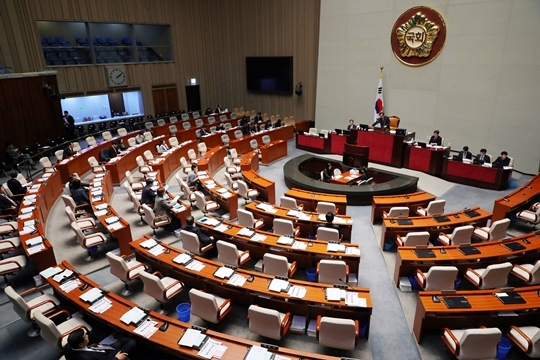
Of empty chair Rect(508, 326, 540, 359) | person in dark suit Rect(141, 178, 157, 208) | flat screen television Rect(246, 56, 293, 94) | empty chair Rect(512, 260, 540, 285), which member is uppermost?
flat screen television Rect(246, 56, 293, 94)

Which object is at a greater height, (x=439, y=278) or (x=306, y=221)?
(x=306, y=221)

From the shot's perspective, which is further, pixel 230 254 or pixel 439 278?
pixel 230 254

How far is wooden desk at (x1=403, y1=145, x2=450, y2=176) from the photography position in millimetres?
13757

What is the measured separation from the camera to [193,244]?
311 inches

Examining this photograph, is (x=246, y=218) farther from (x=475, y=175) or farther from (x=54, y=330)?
(x=475, y=175)

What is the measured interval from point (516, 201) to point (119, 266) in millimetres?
10133

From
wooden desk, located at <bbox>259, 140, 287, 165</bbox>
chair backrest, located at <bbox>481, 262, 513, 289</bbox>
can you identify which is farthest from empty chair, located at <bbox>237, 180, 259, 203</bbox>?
chair backrest, located at <bbox>481, 262, 513, 289</bbox>

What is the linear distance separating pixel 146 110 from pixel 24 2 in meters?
8.23

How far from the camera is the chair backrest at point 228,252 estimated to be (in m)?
7.32

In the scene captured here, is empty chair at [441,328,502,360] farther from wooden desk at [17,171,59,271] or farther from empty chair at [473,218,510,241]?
wooden desk at [17,171,59,271]

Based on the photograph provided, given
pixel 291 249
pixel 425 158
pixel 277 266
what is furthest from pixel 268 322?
pixel 425 158

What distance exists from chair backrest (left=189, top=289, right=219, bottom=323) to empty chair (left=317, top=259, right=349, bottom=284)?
219 centimetres

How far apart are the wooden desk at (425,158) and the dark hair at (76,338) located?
13.2 metres

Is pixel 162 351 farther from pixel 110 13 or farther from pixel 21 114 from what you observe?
pixel 110 13
